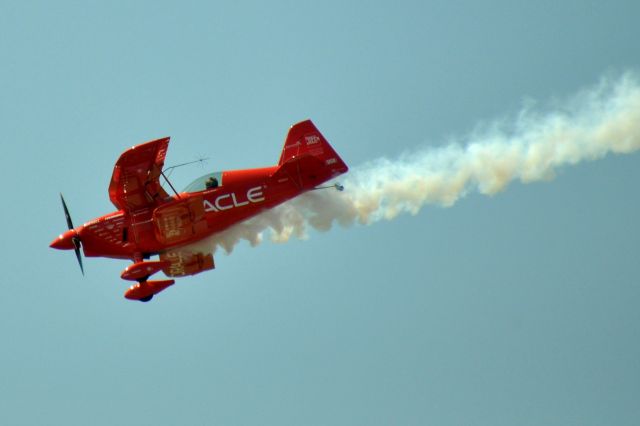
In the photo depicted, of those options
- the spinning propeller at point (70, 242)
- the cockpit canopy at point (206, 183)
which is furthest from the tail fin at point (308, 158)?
the spinning propeller at point (70, 242)

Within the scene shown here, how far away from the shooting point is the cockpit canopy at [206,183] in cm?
3606

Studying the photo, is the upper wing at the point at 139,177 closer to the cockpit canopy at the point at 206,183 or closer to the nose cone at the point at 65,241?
the cockpit canopy at the point at 206,183

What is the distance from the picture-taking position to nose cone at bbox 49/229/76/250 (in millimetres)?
36469

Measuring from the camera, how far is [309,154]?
119 feet

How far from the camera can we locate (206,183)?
118 ft

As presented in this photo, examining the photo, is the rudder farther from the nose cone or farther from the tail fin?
the nose cone

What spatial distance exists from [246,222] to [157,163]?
121 inches

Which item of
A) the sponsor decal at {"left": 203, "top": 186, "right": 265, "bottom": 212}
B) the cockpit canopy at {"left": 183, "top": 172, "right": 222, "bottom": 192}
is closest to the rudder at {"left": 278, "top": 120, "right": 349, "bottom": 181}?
the sponsor decal at {"left": 203, "top": 186, "right": 265, "bottom": 212}

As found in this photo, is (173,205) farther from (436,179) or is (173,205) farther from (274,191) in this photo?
(436,179)

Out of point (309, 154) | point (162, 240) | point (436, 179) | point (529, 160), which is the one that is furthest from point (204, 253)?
point (529, 160)

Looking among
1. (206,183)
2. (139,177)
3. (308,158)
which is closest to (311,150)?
(308,158)

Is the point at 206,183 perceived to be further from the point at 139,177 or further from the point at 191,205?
the point at 139,177

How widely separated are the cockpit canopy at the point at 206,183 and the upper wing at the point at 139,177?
70cm

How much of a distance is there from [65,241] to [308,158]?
6.87m
